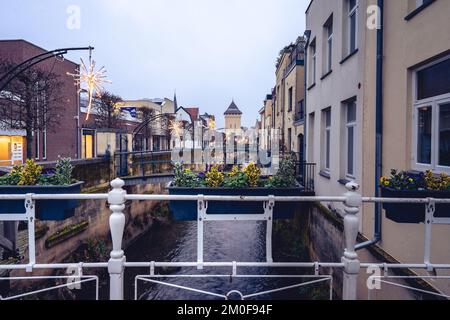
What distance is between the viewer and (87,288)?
29.4 feet

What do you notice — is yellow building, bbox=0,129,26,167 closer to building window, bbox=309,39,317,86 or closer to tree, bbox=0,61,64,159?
tree, bbox=0,61,64,159

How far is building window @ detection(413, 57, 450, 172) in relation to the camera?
12.1 feet

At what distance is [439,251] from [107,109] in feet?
84.1

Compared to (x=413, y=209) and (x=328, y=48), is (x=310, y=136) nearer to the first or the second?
(x=328, y=48)

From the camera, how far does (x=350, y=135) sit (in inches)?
267

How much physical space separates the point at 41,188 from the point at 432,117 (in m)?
5.21

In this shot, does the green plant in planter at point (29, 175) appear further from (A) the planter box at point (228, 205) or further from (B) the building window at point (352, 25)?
(B) the building window at point (352, 25)

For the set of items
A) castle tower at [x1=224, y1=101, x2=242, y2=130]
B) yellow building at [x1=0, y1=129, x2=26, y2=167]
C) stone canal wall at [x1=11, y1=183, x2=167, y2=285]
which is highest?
castle tower at [x1=224, y1=101, x2=242, y2=130]

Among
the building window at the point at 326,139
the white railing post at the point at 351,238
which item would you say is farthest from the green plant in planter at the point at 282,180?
the building window at the point at 326,139

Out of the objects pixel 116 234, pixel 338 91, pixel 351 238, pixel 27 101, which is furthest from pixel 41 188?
pixel 27 101

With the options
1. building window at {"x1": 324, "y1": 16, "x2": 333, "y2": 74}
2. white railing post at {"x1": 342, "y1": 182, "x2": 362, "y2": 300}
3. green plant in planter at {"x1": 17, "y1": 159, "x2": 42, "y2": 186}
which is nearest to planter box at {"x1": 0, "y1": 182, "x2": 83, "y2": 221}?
green plant in planter at {"x1": 17, "y1": 159, "x2": 42, "y2": 186}

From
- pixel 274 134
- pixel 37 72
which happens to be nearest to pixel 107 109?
pixel 37 72

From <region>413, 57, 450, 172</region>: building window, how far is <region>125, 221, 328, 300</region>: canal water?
375 centimetres
